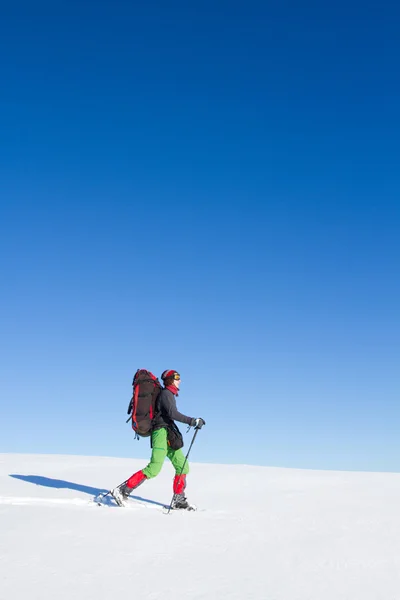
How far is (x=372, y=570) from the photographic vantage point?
4.43 m

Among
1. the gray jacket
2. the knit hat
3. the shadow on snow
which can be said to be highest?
the knit hat

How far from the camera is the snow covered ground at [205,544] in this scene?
3.89m

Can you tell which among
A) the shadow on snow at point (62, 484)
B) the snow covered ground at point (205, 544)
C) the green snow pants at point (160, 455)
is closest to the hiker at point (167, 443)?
the green snow pants at point (160, 455)

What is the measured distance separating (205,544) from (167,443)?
2927 millimetres

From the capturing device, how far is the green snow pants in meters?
7.64

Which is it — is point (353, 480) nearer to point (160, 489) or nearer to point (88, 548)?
point (160, 489)

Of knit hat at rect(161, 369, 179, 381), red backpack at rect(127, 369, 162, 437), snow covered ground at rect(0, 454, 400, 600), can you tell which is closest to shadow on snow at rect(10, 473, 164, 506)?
snow covered ground at rect(0, 454, 400, 600)

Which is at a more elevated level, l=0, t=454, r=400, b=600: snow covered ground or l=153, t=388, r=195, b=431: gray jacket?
l=153, t=388, r=195, b=431: gray jacket

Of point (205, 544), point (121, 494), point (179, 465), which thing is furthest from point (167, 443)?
point (205, 544)

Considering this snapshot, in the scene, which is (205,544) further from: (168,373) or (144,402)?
(168,373)

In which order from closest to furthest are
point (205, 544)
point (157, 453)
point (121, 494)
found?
1. point (205, 544)
2. point (121, 494)
3. point (157, 453)

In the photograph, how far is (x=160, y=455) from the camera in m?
7.73

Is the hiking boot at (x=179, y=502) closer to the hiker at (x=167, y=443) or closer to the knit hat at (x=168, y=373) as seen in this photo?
the hiker at (x=167, y=443)

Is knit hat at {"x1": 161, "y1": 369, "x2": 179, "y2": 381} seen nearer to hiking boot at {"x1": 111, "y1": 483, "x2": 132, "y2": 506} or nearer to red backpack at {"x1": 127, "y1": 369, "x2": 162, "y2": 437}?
Answer: red backpack at {"x1": 127, "y1": 369, "x2": 162, "y2": 437}
